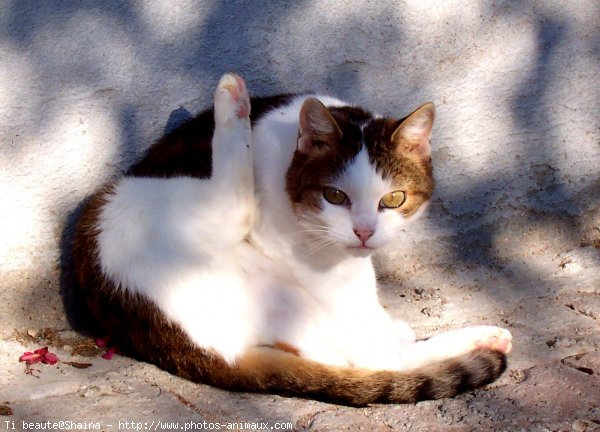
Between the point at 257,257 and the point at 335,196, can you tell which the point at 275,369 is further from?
the point at 335,196

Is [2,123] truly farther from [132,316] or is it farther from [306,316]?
[306,316]

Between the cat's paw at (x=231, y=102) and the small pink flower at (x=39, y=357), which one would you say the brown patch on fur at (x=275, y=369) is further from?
the cat's paw at (x=231, y=102)

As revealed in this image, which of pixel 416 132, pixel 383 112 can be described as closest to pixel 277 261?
pixel 416 132

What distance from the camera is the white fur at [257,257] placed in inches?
121

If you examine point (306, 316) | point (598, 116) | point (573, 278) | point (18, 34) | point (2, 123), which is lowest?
point (573, 278)

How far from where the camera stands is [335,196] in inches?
123

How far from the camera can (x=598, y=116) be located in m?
4.24

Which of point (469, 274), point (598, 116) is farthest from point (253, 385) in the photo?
point (598, 116)

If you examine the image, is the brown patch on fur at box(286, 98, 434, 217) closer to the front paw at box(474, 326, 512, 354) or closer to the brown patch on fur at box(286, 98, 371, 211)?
the brown patch on fur at box(286, 98, 371, 211)

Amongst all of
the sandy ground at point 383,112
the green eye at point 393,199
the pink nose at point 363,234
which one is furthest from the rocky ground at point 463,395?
the green eye at point 393,199

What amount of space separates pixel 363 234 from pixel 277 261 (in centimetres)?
44

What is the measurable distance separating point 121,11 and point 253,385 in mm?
1757

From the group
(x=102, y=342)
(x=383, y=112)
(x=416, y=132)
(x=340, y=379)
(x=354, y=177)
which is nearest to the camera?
(x=340, y=379)

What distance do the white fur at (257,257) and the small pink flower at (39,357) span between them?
1.49 ft
